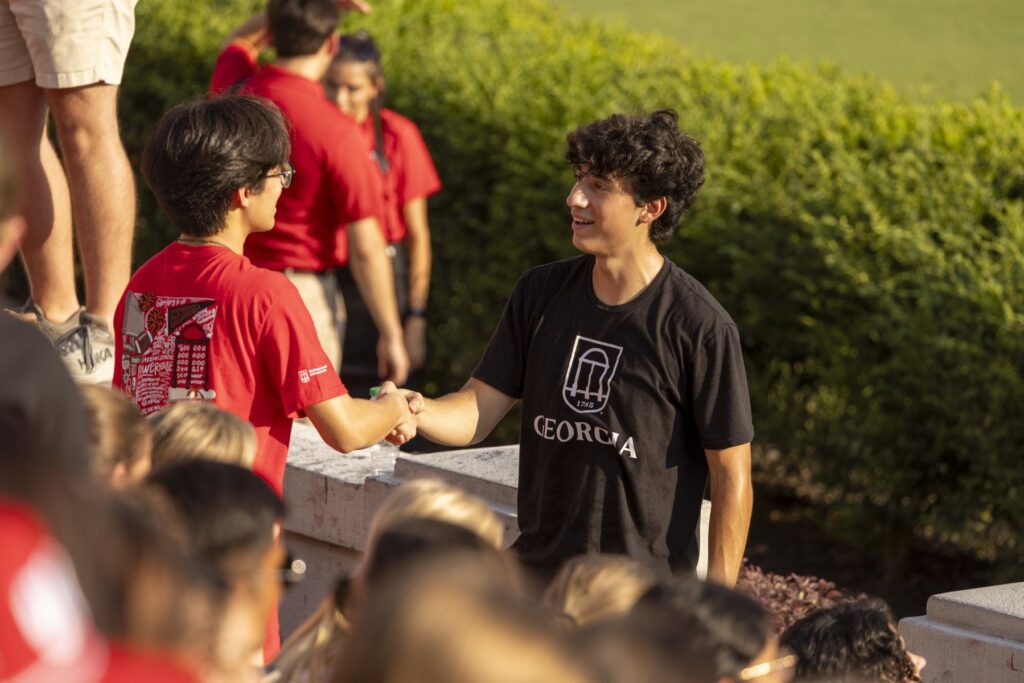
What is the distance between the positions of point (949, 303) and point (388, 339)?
2340mm

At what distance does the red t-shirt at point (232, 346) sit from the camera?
11.3 ft

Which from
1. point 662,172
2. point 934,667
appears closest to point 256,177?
point 662,172

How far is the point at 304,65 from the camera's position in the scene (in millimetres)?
6160

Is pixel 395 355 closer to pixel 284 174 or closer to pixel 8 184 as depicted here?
pixel 284 174

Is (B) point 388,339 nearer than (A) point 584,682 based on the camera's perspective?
No

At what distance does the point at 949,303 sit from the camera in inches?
231

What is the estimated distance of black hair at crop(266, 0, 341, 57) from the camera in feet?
20.1

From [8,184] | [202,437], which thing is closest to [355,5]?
[202,437]

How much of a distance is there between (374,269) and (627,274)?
2505mm

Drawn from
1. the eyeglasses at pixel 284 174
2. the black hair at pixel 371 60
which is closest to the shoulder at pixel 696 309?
the eyeglasses at pixel 284 174

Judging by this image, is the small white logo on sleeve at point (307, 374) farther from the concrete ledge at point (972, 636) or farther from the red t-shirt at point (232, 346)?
the concrete ledge at point (972, 636)

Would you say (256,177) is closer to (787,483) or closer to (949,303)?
(949,303)

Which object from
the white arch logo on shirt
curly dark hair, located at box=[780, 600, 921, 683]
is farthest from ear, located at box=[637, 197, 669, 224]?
curly dark hair, located at box=[780, 600, 921, 683]

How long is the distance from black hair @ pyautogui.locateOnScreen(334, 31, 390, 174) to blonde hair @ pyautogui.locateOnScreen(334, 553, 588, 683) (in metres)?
5.36
